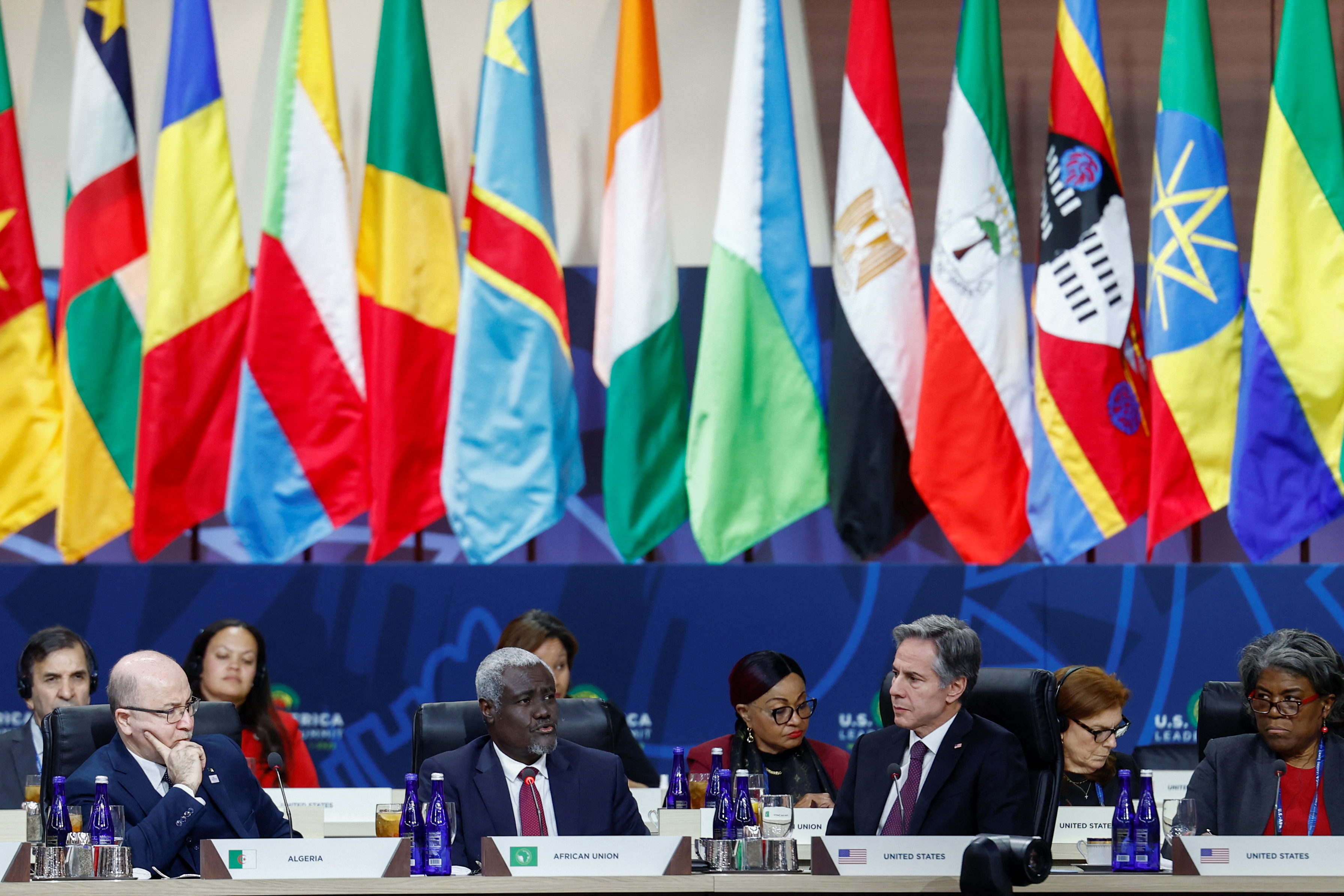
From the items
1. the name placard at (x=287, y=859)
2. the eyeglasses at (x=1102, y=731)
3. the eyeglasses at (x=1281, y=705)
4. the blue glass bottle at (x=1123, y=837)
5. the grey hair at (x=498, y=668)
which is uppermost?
the grey hair at (x=498, y=668)

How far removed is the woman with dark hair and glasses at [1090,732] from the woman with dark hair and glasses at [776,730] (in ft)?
2.32

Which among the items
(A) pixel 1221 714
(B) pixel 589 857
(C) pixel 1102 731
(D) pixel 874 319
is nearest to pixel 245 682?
(B) pixel 589 857

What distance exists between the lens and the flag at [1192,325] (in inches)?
221

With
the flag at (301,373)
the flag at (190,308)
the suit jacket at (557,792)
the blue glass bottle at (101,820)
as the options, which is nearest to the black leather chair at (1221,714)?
the suit jacket at (557,792)

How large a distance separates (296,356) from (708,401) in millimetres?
1602

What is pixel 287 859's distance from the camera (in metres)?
2.95

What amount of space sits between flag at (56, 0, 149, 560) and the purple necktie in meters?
3.56

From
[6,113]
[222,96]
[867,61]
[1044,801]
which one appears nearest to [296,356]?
[222,96]

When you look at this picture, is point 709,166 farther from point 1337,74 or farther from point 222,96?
point 1337,74

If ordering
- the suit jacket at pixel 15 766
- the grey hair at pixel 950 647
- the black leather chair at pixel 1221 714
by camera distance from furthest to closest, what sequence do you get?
the suit jacket at pixel 15 766 → the black leather chair at pixel 1221 714 → the grey hair at pixel 950 647

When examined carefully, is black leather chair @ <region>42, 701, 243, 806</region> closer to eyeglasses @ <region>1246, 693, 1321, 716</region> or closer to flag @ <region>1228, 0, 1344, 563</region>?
eyeglasses @ <region>1246, 693, 1321, 716</region>

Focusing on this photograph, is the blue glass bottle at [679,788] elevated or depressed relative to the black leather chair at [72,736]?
depressed

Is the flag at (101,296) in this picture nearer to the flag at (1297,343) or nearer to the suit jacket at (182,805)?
the suit jacket at (182,805)

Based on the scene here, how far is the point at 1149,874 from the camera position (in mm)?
3051
